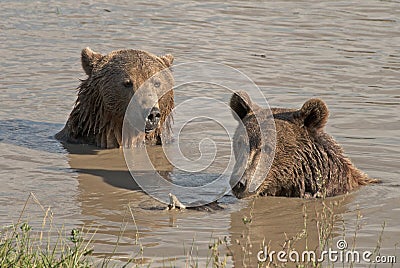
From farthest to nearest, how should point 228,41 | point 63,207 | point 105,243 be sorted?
1. point 228,41
2. point 63,207
3. point 105,243

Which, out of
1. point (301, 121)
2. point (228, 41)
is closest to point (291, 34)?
point (228, 41)

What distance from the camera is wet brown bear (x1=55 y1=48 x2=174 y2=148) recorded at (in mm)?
9969

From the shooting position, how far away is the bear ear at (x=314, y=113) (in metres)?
8.02

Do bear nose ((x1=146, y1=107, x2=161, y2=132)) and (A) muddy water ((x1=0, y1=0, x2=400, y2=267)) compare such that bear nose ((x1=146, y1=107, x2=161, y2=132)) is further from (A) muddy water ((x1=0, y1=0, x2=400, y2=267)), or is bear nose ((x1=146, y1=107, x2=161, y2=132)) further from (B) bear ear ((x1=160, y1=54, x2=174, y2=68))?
(B) bear ear ((x1=160, y1=54, x2=174, y2=68))

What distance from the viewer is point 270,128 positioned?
26.3ft

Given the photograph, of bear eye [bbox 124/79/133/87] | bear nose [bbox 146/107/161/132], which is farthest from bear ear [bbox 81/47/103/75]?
bear nose [bbox 146/107/161/132]

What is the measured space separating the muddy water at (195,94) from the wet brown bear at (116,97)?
10.3 inches

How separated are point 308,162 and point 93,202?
1833mm

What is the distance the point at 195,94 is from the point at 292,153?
4.21 metres

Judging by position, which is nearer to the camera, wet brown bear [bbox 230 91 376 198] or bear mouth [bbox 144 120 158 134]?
wet brown bear [bbox 230 91 376 198]

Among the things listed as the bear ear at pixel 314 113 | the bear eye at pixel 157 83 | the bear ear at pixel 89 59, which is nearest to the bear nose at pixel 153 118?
the bear eye at pixel 157 83

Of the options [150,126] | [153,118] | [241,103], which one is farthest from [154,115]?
[241,103]

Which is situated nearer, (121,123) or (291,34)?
(121,123)

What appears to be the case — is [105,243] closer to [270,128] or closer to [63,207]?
[63,207]
